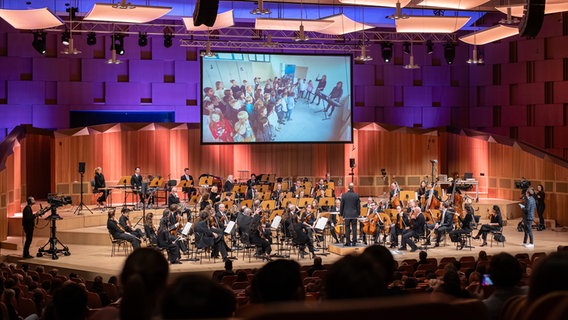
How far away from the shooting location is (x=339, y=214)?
1600cm

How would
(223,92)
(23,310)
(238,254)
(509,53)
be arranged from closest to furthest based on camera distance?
(23,310), (238,254), (223,92), (509,53)

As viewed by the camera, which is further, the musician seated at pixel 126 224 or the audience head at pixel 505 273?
the musician seated at pixel 126 224

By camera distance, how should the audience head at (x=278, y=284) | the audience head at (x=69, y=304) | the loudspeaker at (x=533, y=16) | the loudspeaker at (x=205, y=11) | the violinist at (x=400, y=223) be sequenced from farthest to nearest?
the violinist at (x=400, y=223), the loudspeaker at (x=533, y=16), the loudspeaker at (x=205, y=11), the audience head at (x=69, y=304), the audience head at (x=278, y=284)

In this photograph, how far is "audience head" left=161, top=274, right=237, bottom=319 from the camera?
1500mm

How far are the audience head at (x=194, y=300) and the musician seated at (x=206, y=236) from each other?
12.7 metres

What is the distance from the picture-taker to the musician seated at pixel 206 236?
1412 cm

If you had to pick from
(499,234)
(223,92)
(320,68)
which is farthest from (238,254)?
(320,68)

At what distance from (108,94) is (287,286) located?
22347 mm

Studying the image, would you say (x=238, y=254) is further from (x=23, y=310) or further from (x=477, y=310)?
(x=477, y=310)

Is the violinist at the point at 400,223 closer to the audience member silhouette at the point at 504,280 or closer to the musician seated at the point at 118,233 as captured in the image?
the musician seated at the point at 118,233

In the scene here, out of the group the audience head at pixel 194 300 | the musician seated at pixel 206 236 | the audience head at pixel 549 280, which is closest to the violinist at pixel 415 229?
the musician seated at pixel 206 236

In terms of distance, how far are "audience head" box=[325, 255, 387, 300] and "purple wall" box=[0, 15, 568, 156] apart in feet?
73.7

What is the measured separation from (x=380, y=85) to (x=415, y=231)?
11.9 metres

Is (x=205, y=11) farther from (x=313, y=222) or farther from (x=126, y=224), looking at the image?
(x=313, y=222)
